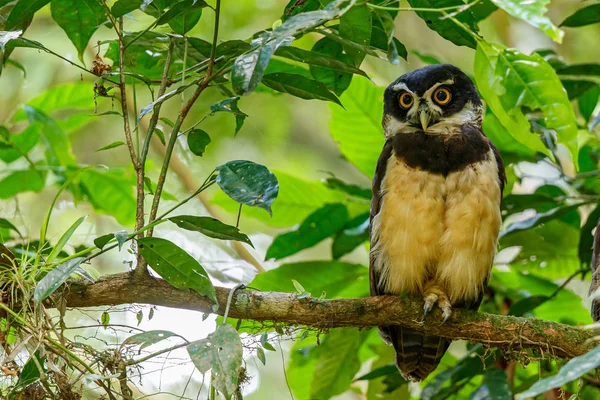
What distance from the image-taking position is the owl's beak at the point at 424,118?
3.00m

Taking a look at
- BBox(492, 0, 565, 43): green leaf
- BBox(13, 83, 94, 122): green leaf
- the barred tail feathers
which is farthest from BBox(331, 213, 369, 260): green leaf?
BBox(492, 0, 565, 43): green leaf

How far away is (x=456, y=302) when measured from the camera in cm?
304

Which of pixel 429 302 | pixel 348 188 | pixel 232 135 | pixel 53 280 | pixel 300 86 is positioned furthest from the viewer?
pixel 232 135

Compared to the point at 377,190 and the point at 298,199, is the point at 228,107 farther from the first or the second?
the point at 298,199

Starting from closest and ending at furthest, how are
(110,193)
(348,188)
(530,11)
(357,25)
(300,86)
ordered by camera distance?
(530,11), (357,25), (300,86), (348,188), (110,193)

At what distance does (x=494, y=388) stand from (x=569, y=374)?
6.10 feet

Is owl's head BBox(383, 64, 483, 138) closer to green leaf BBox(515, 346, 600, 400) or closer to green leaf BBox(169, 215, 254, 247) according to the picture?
green leaf BBox(169, 215, 254, 247)

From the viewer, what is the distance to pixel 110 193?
358 cm

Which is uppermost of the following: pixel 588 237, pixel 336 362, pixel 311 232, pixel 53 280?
pixel 53 280

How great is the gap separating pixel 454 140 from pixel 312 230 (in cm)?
77

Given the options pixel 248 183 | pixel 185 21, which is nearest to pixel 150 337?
pixel 248 183

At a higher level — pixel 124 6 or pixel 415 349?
pixel 124 6

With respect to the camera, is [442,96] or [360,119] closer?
[442,96]

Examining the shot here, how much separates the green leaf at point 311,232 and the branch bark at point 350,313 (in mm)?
663
